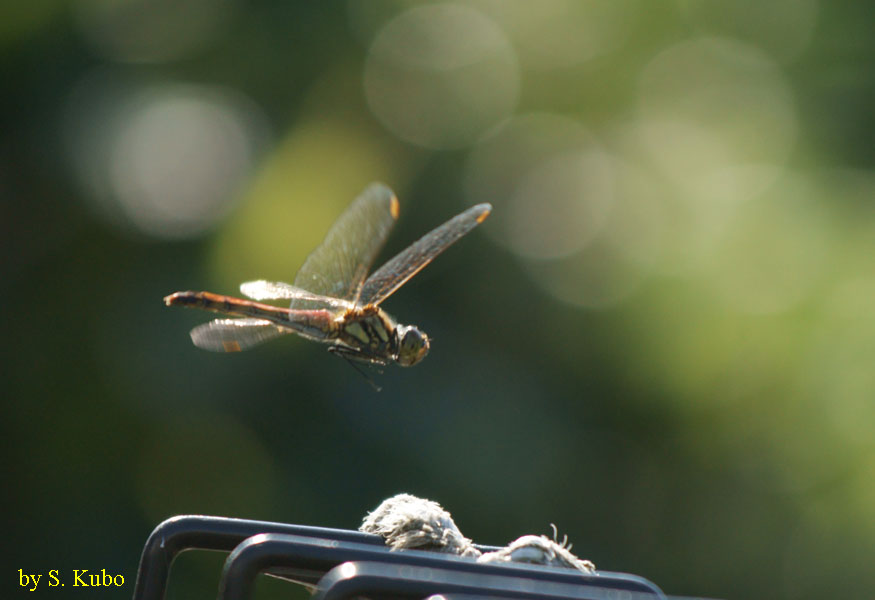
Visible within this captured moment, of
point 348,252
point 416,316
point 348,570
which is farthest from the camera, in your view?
point 416,316

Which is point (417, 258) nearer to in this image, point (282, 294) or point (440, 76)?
point (282, 294)

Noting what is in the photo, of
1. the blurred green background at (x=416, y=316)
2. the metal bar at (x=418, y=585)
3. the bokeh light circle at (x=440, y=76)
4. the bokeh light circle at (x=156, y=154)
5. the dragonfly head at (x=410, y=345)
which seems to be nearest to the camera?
the metal bar at (x=418, y=585)

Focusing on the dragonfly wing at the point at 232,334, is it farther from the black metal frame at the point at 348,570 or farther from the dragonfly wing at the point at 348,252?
the black metal frame at the point at 348,570

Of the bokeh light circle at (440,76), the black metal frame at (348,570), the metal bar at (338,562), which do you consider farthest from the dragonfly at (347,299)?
the bokeh light circle at (440,76)

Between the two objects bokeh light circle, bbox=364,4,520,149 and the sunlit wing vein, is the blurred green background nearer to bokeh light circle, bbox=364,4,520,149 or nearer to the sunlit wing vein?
bokeh light circle, bbox=364,4,520,149

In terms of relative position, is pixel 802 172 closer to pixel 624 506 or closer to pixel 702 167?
pixel 702 167

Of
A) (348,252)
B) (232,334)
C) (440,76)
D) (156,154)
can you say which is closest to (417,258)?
(348,252)

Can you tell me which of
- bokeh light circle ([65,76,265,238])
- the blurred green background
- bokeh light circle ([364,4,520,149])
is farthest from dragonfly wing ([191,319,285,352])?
bokeh light circle ([364,4,520,149])
